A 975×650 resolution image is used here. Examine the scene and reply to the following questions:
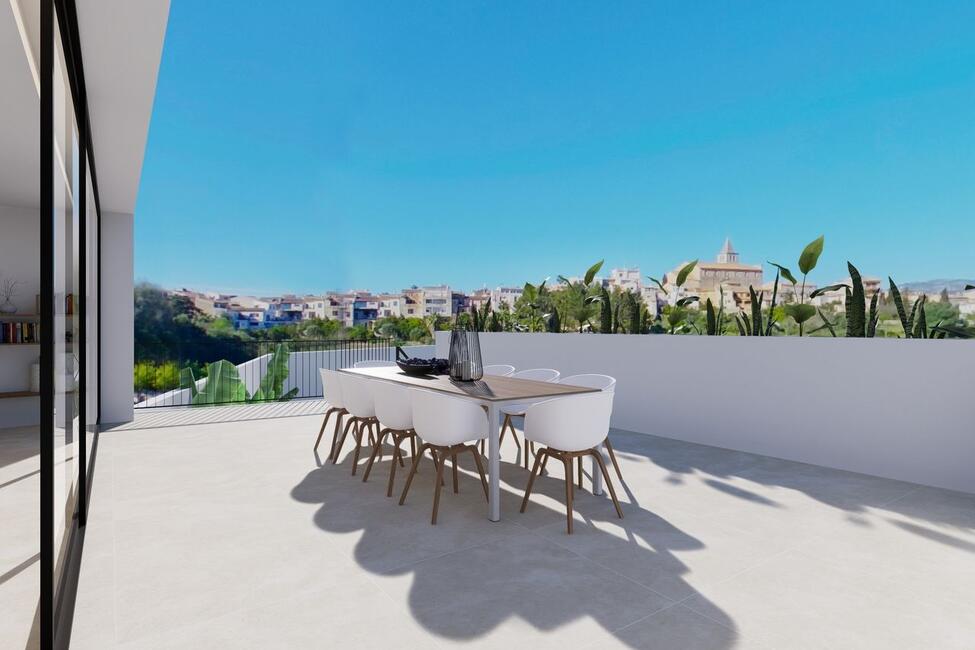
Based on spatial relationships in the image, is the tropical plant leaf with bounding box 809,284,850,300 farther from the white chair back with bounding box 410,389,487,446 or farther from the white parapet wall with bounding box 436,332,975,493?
the white chair back with bounding box 410,389,487,446

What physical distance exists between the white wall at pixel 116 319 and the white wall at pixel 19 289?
69 cm

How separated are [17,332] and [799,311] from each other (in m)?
8.13

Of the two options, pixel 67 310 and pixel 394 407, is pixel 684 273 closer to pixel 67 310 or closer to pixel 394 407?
pixel 394 407

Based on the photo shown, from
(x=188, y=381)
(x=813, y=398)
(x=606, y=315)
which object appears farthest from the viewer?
(x=188, y=381)

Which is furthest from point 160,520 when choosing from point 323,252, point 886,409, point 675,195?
point 323,252

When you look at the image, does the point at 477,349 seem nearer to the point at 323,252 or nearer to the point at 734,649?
the point at 734,649

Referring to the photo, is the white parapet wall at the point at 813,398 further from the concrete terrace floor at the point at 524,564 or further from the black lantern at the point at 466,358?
the black lantern at the point at 466,358

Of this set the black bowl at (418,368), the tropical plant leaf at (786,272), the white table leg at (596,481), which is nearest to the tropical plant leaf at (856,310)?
the tropical plant leaf at (786,272)

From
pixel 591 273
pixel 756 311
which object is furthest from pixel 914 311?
pixel 591 273

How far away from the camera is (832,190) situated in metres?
17.5

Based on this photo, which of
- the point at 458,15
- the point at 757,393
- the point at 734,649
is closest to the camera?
the point at 734,649

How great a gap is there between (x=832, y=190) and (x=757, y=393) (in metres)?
16.7

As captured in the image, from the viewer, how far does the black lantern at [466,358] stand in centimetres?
395

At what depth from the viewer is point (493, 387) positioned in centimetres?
363
